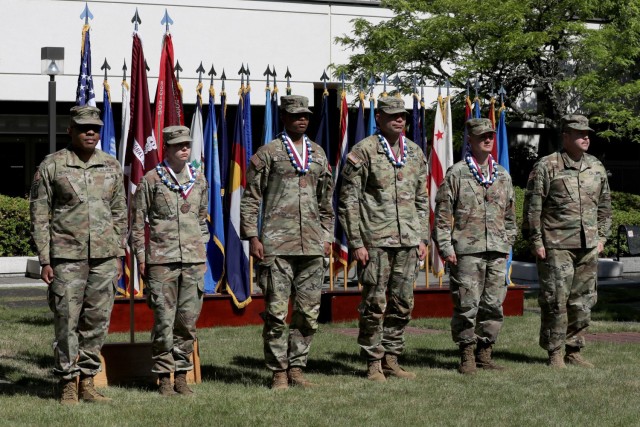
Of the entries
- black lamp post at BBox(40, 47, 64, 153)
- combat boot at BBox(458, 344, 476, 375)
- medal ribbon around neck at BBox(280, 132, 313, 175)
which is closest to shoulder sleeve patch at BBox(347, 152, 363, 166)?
medal ribbon around neck at BBox(280, 132, 313, 175)

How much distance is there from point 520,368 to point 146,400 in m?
3.41

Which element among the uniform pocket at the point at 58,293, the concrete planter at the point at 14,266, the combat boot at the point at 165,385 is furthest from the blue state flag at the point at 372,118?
the concrete planter at the point at 14,266

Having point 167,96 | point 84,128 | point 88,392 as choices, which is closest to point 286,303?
point 88,392

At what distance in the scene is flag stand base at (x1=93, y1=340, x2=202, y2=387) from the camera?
8633 millimetres

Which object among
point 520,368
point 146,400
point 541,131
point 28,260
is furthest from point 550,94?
point 146,400

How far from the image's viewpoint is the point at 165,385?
823 centimetres

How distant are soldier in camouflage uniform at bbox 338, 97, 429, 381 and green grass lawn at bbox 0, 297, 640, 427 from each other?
0.38 m

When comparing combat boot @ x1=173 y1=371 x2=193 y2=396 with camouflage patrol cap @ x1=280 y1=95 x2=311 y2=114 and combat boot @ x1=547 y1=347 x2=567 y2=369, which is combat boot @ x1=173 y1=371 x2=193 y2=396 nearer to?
camouflage patrol cap @ x1=280 y1=95 x2=311 y2=114

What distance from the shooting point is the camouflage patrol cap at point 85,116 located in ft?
26.1

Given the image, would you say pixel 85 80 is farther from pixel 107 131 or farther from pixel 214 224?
pixel 214 224

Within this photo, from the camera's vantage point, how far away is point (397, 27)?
23469 mm

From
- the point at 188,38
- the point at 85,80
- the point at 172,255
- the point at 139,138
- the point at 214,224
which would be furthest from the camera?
the point at 188,38

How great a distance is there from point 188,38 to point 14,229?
7.97 metres

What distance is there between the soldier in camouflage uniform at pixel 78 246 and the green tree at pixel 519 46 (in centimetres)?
1394
